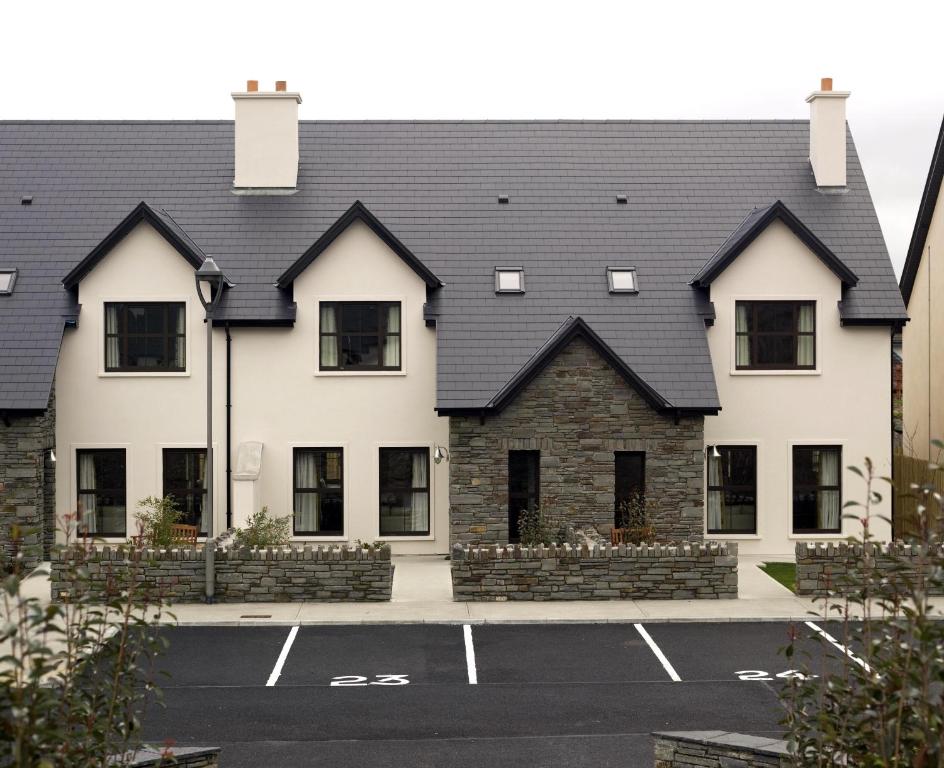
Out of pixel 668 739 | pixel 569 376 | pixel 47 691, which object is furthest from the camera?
pixel 569 376

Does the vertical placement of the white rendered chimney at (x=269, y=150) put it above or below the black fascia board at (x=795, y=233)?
above

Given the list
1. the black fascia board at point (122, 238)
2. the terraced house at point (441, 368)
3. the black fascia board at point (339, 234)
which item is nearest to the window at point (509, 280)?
the terraced house at point (441, 368)

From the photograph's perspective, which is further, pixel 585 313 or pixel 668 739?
pixel 585 313

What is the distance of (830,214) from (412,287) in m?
9.37

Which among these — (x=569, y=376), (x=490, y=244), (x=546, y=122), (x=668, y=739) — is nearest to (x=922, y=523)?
(x=668, y=739)

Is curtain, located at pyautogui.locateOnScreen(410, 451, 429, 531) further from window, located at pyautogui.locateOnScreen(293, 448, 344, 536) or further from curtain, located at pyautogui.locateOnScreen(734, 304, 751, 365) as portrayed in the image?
curtain, located at pyautogui.locateOnScreen(734, 304, 751, 365)

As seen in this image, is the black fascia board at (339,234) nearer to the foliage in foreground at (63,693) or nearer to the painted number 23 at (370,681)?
the painted number 23 at (370,681)

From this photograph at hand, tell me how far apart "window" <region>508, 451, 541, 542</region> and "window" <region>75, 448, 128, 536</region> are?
7.72 m

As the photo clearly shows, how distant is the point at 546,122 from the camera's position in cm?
2900

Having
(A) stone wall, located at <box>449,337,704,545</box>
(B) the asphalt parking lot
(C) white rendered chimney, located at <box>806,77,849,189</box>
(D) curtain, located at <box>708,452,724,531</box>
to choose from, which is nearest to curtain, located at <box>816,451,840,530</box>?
(D) curtain, located at <box>708,452,724,531</box>

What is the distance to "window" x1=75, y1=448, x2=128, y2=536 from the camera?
79.5 feet

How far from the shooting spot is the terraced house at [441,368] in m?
23.0

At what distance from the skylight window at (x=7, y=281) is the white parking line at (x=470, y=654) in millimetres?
12479

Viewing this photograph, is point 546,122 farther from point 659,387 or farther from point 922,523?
point 922,523
